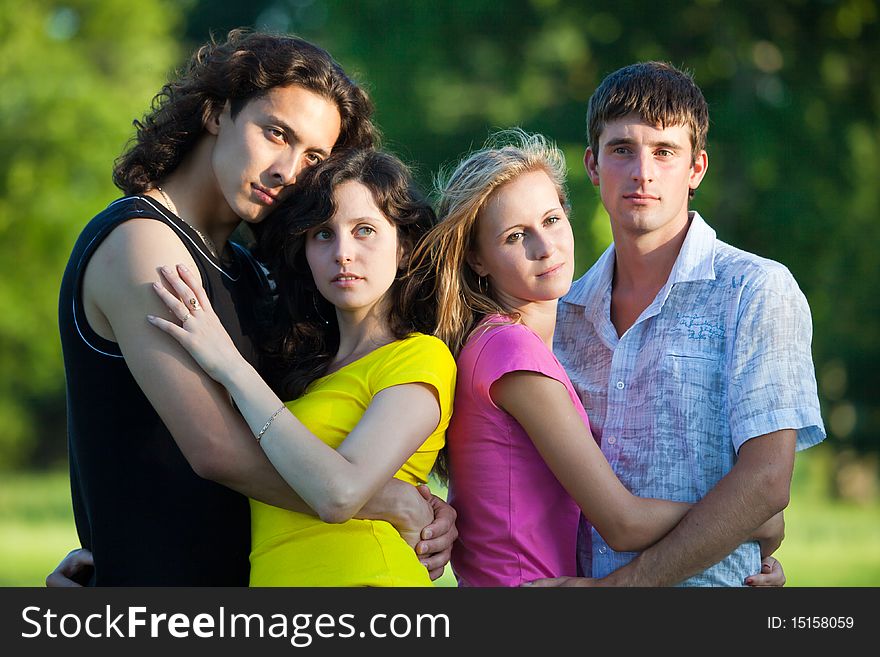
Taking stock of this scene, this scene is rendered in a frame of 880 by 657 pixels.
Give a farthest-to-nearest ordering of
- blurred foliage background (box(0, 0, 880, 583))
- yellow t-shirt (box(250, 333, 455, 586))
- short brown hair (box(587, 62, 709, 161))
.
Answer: blurred foliage background (box(0, 0, 880, 583)), short brown hair (box(587, 62, 709, 161)), yellow t-shirt (box(250, 333, 455, 586))

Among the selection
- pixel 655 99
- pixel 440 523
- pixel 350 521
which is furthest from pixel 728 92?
pixel 350 521

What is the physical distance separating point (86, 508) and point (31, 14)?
604 inches

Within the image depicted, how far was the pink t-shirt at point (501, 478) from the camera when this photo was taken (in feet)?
9.32

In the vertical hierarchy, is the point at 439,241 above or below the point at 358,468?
above

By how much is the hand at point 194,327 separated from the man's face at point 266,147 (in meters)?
0.37

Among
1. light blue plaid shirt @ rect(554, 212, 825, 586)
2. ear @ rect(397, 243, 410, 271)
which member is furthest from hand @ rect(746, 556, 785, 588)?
ear @ rect(397, 243, 410, 271)

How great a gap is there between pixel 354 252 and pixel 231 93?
598 mm

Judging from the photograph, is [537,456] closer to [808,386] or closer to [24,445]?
[808,386]

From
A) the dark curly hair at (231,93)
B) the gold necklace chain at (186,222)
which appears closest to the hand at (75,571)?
the gold necklace chain at (186,222)

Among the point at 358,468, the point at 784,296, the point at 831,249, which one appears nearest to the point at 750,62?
the point at 831,249

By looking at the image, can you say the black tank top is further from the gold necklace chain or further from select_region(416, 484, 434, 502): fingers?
select_region(416, 484, 434, 502): fingers

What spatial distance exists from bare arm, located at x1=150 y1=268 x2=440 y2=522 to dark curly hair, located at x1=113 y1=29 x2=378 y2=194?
0.53 m

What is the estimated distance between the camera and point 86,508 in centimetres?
289

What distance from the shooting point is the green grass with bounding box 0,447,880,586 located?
983 centimetres
